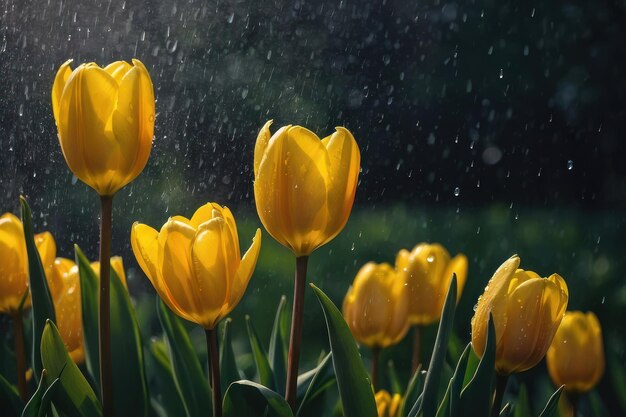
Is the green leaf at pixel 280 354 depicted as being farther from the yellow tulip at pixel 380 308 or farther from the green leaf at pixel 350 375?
the green leaf at pixel 350 375

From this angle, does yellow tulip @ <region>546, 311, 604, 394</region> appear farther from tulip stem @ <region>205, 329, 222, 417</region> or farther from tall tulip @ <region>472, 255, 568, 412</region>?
tulip stem @ <region>205, 329, 222, 417</region>

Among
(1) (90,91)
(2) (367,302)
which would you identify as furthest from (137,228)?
(2) (367,302)

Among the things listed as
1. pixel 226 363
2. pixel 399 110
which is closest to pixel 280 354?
pixel 226 363

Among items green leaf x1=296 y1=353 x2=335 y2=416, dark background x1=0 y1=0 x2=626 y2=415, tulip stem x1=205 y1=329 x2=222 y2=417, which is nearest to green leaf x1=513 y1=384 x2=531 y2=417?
green leaf x1=296 y1=353 x2=335 y2=416

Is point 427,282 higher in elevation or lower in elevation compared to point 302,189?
lower

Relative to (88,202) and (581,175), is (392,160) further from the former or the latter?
(88,202)

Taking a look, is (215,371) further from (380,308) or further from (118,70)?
(380,308)

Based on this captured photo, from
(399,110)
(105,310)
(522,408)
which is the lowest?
(399,110)
